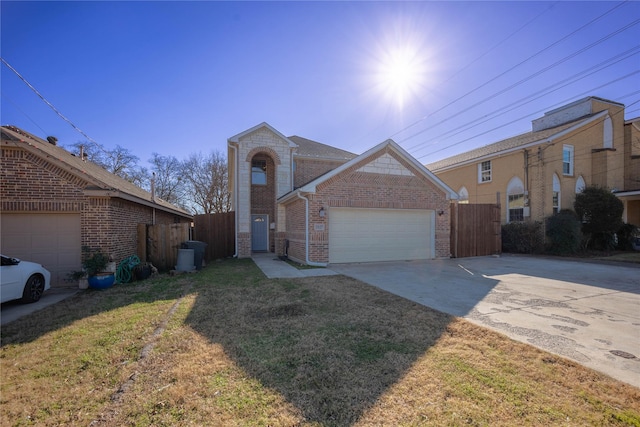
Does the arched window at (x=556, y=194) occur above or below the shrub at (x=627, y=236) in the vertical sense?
above

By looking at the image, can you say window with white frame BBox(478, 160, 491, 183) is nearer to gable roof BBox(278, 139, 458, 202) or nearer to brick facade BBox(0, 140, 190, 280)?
gable roof BBox(278, 139, 458, 202)

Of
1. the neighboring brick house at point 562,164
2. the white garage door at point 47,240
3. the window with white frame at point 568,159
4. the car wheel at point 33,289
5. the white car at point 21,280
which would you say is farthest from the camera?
the window with white frame at point 568,159

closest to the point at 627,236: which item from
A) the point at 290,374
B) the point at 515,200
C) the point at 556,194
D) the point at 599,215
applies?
the point at 599,215

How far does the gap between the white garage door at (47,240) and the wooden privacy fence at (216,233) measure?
19.3 ft

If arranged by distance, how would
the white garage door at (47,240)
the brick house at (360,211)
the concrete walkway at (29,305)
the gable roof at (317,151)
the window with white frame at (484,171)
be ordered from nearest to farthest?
1. the concrete walkway at (29,305)
2. the white garage door at (47,240)
3. the brick house at (360,211)
4. the gable roof at (317,151)
5. the window with white frame at (484,171)

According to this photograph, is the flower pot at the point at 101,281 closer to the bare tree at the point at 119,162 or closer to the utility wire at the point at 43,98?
the utility wire at the point at 43,98

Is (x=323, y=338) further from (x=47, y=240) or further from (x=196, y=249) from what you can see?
(x=47, y=240)

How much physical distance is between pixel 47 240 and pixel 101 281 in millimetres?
1963

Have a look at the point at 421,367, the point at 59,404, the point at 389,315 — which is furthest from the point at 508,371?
the point at 59,404

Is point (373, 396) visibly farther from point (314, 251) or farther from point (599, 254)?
A: point (599, 254)

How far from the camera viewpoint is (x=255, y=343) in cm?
400

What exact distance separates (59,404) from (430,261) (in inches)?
467

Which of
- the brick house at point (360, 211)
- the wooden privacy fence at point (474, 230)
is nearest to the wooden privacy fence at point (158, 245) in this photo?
the brick house at point (360, 211)

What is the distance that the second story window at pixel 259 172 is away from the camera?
16766 mm
